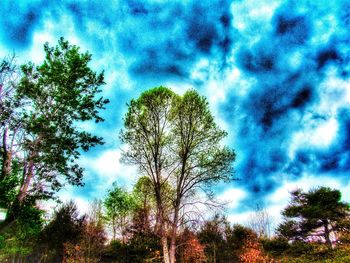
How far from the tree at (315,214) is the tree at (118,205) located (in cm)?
1944

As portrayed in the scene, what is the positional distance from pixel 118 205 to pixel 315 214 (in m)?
24.1

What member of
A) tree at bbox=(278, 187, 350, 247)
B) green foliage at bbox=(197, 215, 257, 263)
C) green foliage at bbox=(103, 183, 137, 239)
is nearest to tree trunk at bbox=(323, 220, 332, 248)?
tree at bbox=(278, 187, 350, 247)

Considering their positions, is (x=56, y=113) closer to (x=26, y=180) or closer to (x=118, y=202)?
(x=26, y=180)

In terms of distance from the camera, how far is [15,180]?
11711 mm

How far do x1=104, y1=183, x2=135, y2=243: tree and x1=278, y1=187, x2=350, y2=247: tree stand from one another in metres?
19.4

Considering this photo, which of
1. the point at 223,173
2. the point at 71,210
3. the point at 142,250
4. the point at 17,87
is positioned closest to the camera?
the point at 17,87

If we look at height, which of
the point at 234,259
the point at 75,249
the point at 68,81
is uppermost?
the point at 68,81

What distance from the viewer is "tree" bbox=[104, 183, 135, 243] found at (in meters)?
32.0

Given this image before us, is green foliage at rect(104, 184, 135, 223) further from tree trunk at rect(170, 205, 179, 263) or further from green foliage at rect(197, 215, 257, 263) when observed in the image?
tree trunk at rect(170, 205, 179, 263)

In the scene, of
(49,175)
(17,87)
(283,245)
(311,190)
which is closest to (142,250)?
(283,245)

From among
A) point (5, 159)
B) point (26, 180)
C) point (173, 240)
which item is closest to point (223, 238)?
point (173, 240)

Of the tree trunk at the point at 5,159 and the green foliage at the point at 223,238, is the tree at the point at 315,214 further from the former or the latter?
the tree trunk at the point at 5,159

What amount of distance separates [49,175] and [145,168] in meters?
6.69

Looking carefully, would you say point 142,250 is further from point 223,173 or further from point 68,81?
point 68,81
